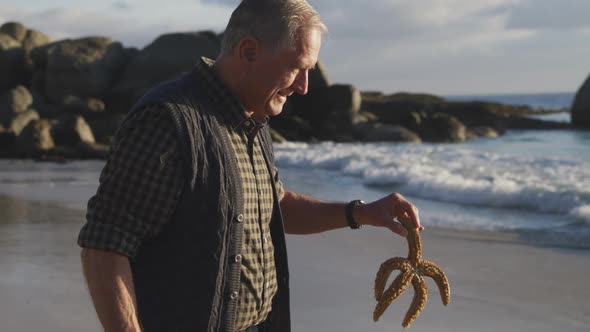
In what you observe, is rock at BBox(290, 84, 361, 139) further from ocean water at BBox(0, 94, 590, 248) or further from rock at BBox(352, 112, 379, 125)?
ocean water at BBox(0, 94, 590, 248)

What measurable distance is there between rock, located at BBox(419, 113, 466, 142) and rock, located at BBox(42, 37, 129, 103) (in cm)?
1084

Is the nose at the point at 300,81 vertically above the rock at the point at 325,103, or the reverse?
the nose at the point at 300,81

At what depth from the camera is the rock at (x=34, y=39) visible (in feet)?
118

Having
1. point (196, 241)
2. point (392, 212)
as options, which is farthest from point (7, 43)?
point (196, 241)

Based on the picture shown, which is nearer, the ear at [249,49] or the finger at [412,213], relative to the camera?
the ear at [249,49]

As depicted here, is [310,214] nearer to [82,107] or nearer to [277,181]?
[277,181]

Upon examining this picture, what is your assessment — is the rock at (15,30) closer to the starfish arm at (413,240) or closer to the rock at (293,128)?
the rock at (293,128)

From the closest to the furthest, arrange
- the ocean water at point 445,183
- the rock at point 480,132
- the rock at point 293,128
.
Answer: the ocean water at point 445,183, the rock at point 293,128, the rock at point 480,132

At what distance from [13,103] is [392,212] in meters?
25.2

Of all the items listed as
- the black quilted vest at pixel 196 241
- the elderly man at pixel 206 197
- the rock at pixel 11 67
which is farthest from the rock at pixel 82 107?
the black quilted vest at pixel 196 241

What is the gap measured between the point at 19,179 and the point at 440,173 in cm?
701

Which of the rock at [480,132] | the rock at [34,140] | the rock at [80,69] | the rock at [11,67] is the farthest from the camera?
the rock at [11,67]

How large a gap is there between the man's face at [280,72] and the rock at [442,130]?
26213 mm

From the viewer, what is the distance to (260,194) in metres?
2.58
